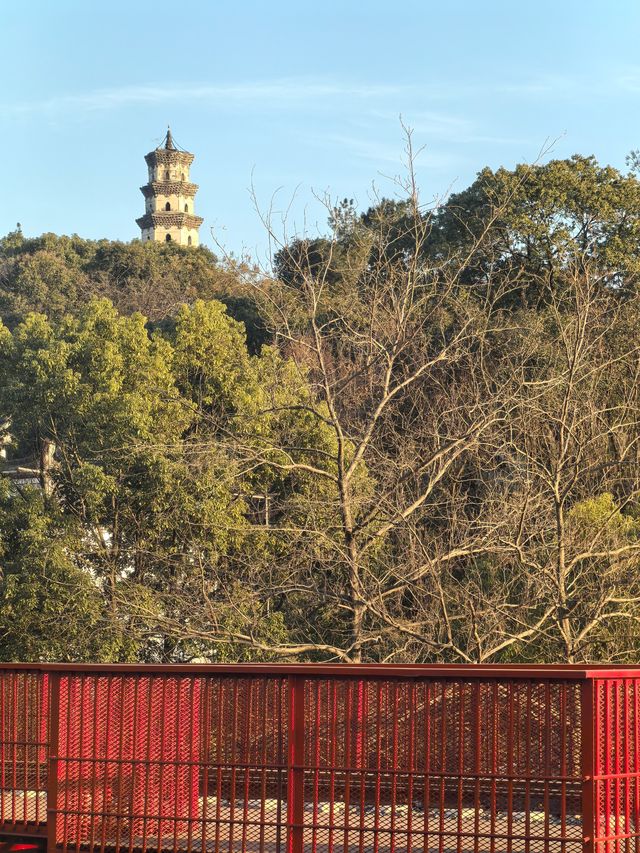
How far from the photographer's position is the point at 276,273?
51.6 feet

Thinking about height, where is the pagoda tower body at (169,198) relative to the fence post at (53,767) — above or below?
above

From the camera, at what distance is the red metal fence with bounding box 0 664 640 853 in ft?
20.3

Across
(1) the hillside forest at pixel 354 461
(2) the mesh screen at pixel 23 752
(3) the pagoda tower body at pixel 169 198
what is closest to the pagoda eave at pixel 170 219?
(3) the pagoda tower body at pixel 169 198

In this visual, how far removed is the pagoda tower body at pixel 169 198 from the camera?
331 feet

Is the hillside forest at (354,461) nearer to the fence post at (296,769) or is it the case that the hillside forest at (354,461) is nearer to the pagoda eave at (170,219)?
the fence post at (296,769)

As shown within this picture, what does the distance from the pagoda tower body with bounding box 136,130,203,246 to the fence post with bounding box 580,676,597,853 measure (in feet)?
317

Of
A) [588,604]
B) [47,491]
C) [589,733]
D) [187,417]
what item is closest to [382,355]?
[588,604]

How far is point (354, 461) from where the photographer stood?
13.7m

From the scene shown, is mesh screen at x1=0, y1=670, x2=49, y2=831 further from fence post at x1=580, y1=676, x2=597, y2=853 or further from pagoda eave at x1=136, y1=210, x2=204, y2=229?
pagoda eave at x1=136, y1=210, x2=204, y2=229

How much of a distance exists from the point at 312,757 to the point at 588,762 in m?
1.65

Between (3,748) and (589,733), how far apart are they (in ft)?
13.3

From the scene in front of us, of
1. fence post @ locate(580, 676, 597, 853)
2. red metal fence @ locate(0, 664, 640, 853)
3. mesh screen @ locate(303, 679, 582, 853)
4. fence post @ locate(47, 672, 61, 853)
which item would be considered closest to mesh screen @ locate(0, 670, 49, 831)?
red metal fence @ locate(0, 664, 640, 853)

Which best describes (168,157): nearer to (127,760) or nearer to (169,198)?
(169,198)

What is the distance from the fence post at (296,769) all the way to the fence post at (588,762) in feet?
5.15
